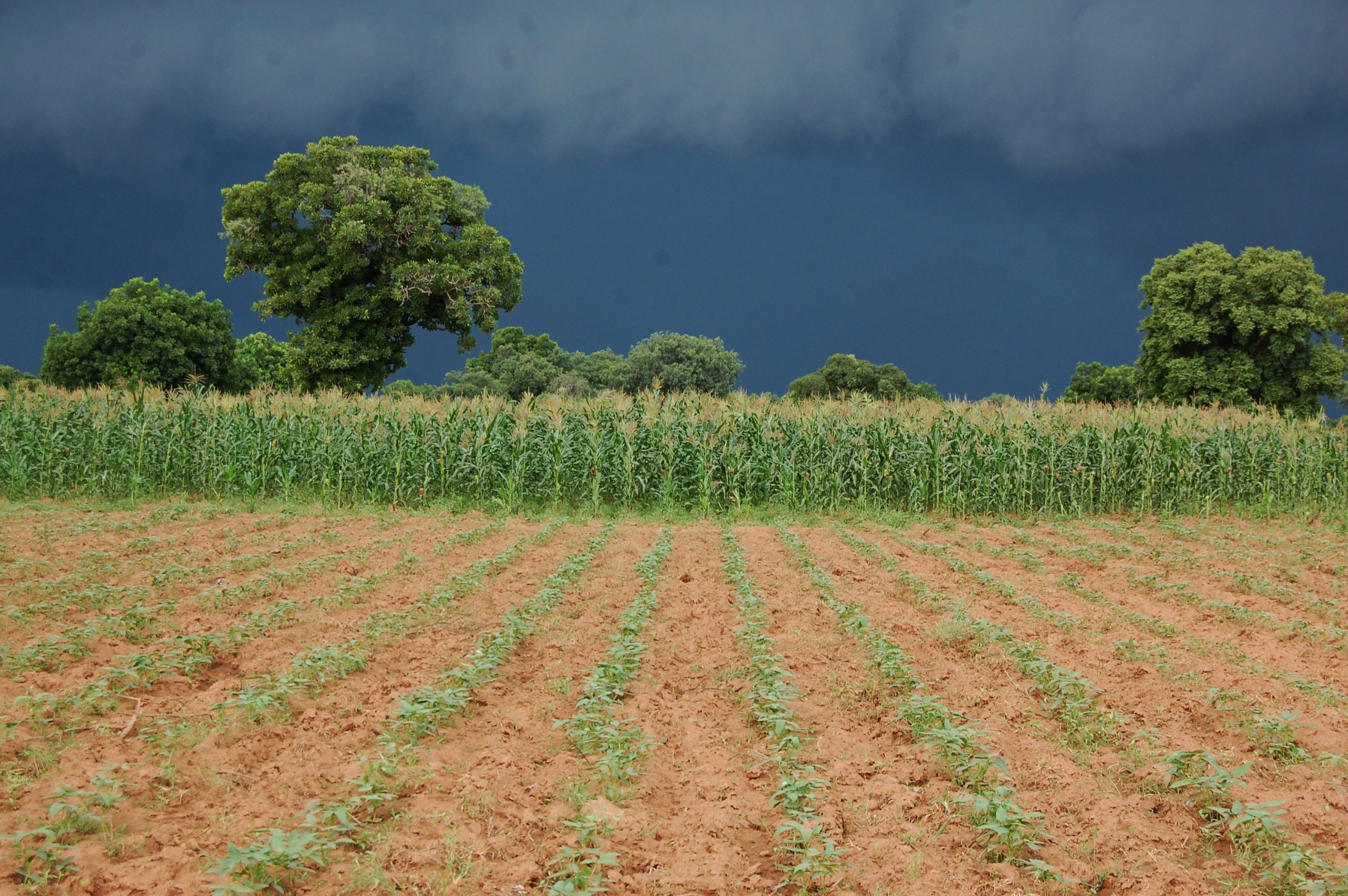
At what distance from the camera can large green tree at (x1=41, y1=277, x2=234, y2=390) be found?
3872 centimetres

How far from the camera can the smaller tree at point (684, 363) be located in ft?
157

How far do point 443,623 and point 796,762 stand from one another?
4.32 meters

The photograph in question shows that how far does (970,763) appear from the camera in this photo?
5.28 m

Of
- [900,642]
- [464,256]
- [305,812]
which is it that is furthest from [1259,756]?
[464,256]

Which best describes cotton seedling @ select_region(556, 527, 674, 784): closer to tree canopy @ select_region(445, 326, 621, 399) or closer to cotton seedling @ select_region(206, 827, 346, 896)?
cotton seedling @ select_region(206, 827, 346, 896)

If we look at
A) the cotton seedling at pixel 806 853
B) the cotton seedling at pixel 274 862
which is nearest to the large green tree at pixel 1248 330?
→ the cotton seedling at pixel 806 853

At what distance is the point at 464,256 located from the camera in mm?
33281

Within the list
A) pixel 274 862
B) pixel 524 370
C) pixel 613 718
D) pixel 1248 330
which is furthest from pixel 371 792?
pixel 524 370

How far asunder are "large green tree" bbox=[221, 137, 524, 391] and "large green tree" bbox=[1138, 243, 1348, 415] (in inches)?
1103

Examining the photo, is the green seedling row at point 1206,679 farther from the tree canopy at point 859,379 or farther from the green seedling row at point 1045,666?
the tree canopy at point 859,379

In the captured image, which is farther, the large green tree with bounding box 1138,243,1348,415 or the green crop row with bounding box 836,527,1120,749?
the large green tree with bounding box 1138,243,1348,415

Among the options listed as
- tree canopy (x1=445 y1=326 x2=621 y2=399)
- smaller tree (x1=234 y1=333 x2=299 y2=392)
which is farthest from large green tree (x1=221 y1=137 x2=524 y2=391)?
smaller tree (x1=234 y1=333 x2=299 y2=392)

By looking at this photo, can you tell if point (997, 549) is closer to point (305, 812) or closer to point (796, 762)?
point (796, 762)

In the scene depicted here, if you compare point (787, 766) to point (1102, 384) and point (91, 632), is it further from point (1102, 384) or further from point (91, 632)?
point (1102, 384)
